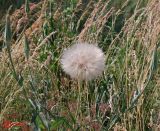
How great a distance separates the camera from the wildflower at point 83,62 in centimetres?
194

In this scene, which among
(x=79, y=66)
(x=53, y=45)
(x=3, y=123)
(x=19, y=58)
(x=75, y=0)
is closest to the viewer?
(x=79, y=66)

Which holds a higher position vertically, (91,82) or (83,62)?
(83,62)

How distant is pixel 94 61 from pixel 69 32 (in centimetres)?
180

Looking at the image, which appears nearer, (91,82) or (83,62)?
(83,62)

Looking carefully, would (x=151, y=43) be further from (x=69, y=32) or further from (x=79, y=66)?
(x=79, y=66)

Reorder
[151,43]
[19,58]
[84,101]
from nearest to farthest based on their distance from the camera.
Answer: [84,101] < [151,43] < [19,58]

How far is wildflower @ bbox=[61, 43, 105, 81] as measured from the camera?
1.94 metres

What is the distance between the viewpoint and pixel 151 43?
3053 mm

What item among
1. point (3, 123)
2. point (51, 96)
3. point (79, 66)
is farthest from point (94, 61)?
point (51, 96)

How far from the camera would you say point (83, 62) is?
1.96 metres

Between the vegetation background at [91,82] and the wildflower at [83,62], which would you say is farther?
the vegetation background at [91,82]

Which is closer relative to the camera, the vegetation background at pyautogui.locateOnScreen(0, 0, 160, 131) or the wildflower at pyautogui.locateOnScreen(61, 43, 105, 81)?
the wildflower at pyautogui.locateOnScreen(61, 43, 105, 81)

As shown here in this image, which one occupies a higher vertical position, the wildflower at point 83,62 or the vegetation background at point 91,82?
the wildflower at point 83,62

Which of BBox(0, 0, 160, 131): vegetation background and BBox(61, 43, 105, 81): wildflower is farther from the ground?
BBox(61, 43, 105, 81): wildflower
